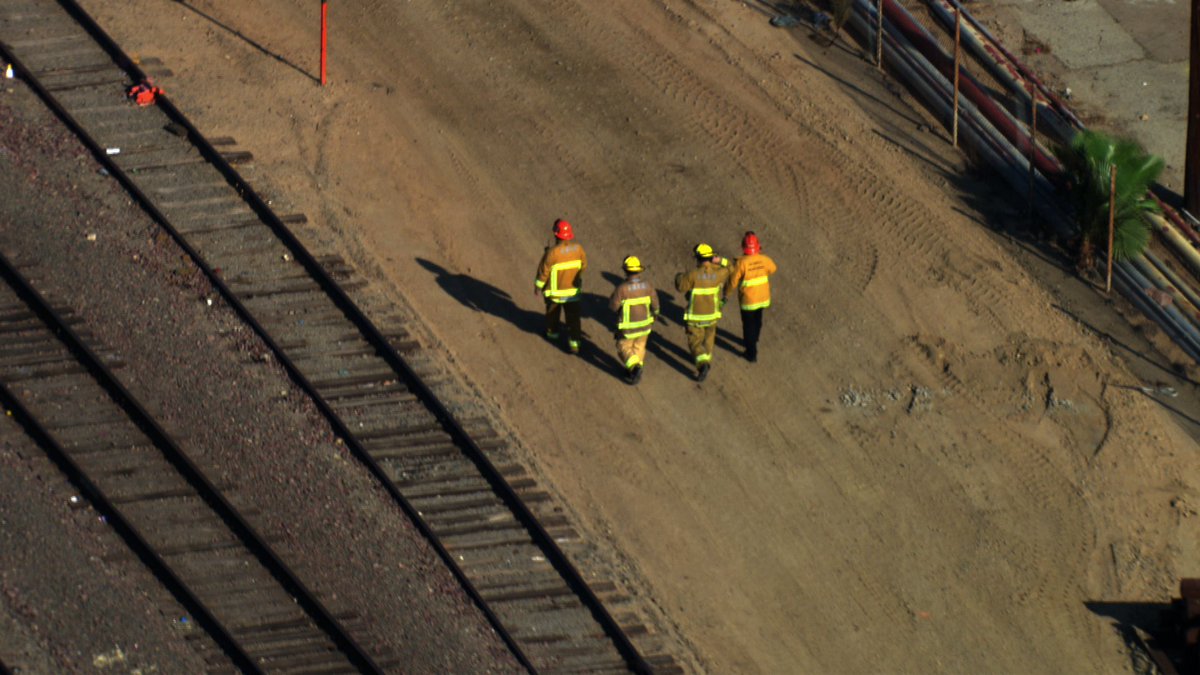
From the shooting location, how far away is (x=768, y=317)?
70.2ft

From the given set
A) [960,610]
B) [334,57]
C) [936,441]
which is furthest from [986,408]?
[334,57]

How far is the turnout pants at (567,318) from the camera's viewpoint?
2033 cm

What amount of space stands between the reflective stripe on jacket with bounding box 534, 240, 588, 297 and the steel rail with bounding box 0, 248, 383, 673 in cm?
395

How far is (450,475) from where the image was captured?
19.1 metres

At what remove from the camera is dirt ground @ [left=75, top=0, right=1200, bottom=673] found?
18.6m

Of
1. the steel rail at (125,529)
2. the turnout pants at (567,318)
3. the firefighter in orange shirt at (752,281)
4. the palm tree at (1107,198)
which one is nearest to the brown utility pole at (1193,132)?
the palm tree at (1107,198)

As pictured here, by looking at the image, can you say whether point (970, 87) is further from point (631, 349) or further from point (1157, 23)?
point (631, 349)

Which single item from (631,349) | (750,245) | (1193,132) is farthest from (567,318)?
(1193,132)

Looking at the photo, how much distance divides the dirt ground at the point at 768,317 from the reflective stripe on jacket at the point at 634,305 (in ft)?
2.91

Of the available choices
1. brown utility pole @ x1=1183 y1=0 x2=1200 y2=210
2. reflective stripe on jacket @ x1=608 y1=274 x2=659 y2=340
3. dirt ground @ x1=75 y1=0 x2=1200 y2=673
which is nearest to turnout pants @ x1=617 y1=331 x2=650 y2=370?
reflective stripe on jacket @ x1=608 y1=274 x2=659 y2=340

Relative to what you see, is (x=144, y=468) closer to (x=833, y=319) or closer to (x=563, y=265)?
(x=563, y=265)

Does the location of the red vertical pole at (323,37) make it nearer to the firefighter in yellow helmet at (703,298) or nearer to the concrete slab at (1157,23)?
the firefighter in yellow helmet at (703,298)

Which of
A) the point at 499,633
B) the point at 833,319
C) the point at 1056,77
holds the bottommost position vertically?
the point at 499,633

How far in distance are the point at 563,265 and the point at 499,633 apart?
4.15m
